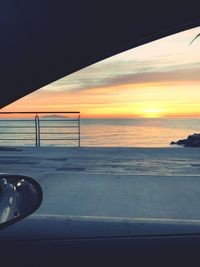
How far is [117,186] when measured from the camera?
398cm

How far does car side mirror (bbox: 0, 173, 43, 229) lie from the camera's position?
100 centimetres

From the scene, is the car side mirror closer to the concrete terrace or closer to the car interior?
the car interior

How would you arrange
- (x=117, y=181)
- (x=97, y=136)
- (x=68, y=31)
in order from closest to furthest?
1. (x=68, y=31)
2. (x=117, y=181)
3. (x=97, y=136)

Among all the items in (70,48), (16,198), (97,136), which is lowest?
(97,136)

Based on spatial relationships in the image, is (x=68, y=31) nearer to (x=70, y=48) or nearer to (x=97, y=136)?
(x=70, y=48)

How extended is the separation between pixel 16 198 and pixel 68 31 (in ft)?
1.91

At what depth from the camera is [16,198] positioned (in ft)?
3.56

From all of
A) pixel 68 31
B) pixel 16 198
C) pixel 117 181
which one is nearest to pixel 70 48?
pixel 68 31

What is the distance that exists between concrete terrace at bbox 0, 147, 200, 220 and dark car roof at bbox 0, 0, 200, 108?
1916 mm

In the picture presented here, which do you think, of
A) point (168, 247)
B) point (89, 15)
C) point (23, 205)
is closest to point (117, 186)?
point (168, 247)

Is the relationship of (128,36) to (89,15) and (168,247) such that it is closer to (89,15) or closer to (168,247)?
(89,15)

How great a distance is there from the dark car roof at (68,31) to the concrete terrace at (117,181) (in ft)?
6.29

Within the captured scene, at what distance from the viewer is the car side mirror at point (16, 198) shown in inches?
39.6

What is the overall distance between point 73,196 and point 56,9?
2.82 metres
